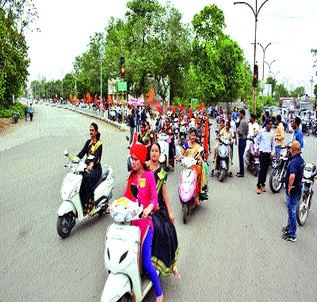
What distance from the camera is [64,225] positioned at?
18.9 ft

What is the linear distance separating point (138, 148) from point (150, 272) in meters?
1.28

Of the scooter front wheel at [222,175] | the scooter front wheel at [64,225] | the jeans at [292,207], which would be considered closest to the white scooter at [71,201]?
the scooter front wheel at [64,225]

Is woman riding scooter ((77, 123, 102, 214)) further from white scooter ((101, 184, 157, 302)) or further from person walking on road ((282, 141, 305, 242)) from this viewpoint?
person walking on road ((282, 141, 305, 242))

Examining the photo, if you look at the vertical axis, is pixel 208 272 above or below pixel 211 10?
below

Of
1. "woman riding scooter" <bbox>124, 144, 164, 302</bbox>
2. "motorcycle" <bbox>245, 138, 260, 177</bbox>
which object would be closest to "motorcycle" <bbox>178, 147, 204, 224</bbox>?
Answer: "woman riding scooter" <bbox>124, 144, 164, 302</bbox>

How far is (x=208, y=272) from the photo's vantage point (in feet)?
15.2

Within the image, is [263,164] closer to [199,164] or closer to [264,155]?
[264,155]

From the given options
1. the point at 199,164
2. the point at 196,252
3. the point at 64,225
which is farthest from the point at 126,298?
the point at 199,164

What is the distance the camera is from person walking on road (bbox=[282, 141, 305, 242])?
215 inches

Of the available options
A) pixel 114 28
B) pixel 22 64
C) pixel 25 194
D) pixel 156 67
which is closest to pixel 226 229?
pixel 25 194

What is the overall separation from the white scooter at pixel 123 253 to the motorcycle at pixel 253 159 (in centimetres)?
749

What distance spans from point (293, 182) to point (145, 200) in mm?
2615

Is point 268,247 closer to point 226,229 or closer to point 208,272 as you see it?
point 226,229

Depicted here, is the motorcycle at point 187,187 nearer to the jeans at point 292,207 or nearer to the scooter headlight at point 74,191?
the jeans at point 292,207
